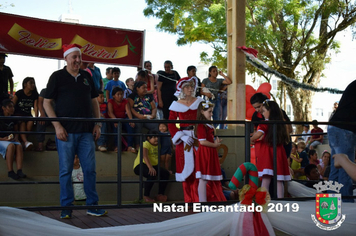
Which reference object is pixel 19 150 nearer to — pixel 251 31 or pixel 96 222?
pixel 96 222

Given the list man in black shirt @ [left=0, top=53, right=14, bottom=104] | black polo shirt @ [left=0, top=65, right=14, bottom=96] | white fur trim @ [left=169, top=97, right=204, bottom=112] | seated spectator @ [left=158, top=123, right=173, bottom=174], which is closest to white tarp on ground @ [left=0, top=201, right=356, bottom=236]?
white fur trim @ [left=169, top=97, right=204, bottom=112]

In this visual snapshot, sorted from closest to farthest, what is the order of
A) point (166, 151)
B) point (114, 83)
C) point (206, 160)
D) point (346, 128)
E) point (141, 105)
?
point (346, 128) < point (206, 160) < point (166, 151) < point (141, 105) < point (114, 83)

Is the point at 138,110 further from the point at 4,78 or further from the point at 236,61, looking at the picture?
the point at 4,78

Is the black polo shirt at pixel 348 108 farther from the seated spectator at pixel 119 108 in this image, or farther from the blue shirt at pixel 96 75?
the blue shirt at pixel 96 75

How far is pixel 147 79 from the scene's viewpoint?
870cm

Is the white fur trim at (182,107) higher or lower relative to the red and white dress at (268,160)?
higher

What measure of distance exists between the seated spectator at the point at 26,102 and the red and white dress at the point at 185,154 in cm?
258

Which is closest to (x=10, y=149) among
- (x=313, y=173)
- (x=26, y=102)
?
(x=26, y=102)

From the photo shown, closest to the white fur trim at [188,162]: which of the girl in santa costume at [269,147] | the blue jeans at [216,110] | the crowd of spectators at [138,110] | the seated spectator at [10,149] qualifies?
the crowd of spectators at [138,110]

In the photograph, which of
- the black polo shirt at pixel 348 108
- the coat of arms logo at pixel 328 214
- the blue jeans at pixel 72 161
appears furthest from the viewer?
the black polo shirt at pixel 348 108

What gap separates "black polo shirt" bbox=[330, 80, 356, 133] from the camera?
4.64 meters

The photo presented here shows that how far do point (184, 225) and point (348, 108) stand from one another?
2178 mm

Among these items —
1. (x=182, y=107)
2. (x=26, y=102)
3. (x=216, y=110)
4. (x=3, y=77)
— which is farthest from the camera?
(x=216, y=110)

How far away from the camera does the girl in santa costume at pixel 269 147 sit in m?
5.43
